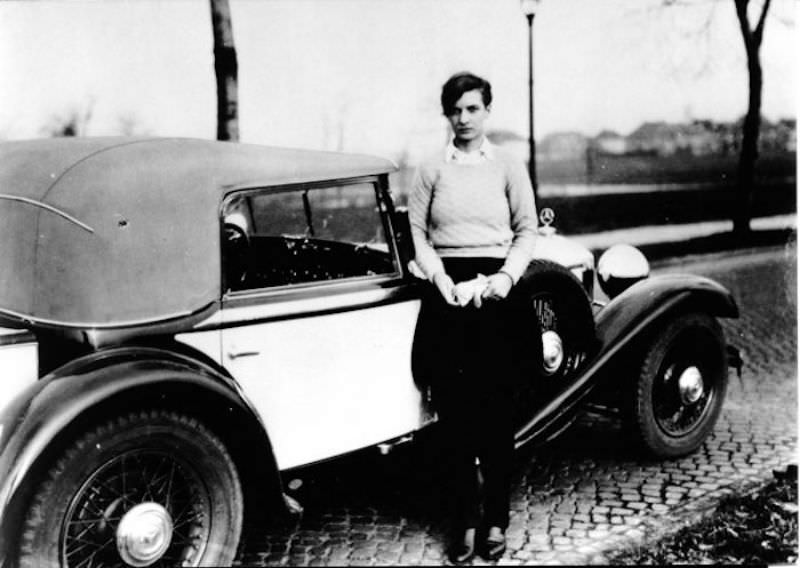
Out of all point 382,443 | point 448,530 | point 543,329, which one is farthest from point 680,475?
point 382,443

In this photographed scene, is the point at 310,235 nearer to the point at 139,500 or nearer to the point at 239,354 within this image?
the point at 239,354

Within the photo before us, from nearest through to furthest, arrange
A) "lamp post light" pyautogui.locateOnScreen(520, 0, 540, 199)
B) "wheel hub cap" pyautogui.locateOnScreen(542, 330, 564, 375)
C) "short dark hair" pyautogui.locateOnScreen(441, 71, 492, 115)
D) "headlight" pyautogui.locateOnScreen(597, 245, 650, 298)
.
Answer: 1. "short dark hair" pyautogui.locateOnScreen(441, 71, 492, 115)
2. "lamp post light" pyautogui.locateOnScreen(520, 0, 540, 199)
3. "wheel hub cap" pyautogui.locateOnScreen(542, 330, 564, 375)
4. "headlight" pyautogui.locateOnScreen(597, 245, 650, 298)

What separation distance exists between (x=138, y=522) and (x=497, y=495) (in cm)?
118

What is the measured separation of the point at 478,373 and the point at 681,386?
4.17ft

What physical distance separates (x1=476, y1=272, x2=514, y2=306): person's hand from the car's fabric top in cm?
80

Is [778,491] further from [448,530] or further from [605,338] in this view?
[448,530]

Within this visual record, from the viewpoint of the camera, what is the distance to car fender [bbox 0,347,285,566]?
190 centimetres

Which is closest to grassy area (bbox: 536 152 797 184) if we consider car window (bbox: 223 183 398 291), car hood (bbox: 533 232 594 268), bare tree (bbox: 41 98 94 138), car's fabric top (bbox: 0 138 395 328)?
car hood (bbox: 533 232 594 268)

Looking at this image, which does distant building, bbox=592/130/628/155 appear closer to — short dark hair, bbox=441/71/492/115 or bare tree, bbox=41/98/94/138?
short dark hair, bbox=441/71/492/115

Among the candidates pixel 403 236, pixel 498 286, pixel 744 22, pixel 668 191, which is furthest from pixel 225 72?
pixel 668 191

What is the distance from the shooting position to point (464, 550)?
2615 mm

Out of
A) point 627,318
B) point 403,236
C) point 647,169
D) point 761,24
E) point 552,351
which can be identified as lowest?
point 552,351

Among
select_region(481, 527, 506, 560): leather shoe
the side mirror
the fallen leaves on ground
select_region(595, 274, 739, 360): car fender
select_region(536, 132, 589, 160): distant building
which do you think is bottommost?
the fallen leaves on ground

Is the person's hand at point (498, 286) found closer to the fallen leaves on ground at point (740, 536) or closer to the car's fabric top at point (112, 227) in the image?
the car's fabric top at point (112, 227)
